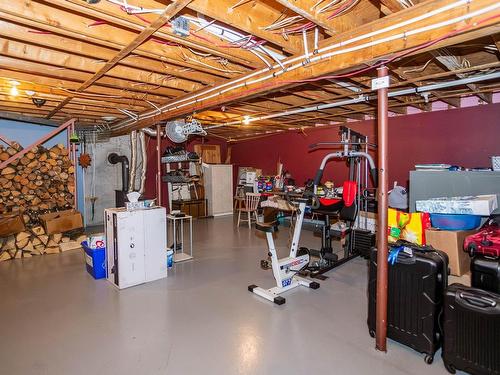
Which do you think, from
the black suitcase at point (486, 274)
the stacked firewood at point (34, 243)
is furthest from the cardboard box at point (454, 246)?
the stacked firewood at point (34, 243)

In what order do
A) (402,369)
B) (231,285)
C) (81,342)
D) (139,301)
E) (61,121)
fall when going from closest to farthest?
(402,369) → (81,342) → (139,301) → (231,285) → (61,121)

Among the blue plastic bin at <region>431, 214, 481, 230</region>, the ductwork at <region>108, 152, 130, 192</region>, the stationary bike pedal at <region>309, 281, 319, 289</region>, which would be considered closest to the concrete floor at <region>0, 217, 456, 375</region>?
the stationary bike pedal at <region>309, 281, 319, 289</region>

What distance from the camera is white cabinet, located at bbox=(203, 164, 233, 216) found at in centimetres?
853

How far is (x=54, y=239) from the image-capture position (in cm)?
517

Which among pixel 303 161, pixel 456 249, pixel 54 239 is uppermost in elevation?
pixel 303 161

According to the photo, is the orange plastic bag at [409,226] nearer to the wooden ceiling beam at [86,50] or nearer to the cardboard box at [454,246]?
the cardboard box at [454,246]

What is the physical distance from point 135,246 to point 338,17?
325 centimetres

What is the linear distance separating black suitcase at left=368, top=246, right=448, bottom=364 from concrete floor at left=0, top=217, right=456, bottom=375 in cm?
14

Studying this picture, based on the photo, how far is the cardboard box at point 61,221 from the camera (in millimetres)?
5117

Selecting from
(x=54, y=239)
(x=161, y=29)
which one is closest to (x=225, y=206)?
(x=54, y=239)

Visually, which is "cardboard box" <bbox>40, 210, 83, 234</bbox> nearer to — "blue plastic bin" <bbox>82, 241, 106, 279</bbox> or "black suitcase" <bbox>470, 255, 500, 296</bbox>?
"blue plastic bin" <bbox>82, 241, 106, 279</bbox>

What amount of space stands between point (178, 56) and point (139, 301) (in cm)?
259

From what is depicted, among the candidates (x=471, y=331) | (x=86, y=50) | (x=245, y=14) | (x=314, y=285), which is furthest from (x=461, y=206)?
(x=86, y=50)

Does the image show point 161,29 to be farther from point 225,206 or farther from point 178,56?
point 225,206
